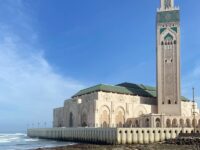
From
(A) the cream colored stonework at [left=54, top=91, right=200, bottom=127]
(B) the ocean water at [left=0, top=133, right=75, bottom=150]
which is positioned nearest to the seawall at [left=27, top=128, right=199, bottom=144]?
(B) the ocean water at [left=0, top=133, right=75, bottom=150]

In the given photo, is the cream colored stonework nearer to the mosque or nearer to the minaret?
the mosque

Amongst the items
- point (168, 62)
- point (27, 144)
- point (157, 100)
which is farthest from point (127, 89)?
point (27, 144)

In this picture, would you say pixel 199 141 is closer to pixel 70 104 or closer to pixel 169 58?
pixel 169 58

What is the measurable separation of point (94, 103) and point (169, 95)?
17426mm

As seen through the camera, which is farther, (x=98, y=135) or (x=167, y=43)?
(x=167, y=43)

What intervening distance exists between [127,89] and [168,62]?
42.0 feet

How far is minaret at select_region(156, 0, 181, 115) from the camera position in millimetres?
81000

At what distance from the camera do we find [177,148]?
44219 mm

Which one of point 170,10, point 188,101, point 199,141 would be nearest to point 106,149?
point 199,141

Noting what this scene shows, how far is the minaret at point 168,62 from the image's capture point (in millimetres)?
81000

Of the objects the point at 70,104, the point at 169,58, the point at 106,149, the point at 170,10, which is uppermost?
the point at 170,10

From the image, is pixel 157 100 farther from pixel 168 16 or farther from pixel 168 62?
pixel 168 16

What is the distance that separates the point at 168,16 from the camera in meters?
83.8

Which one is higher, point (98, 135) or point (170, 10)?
point (170, 10)
